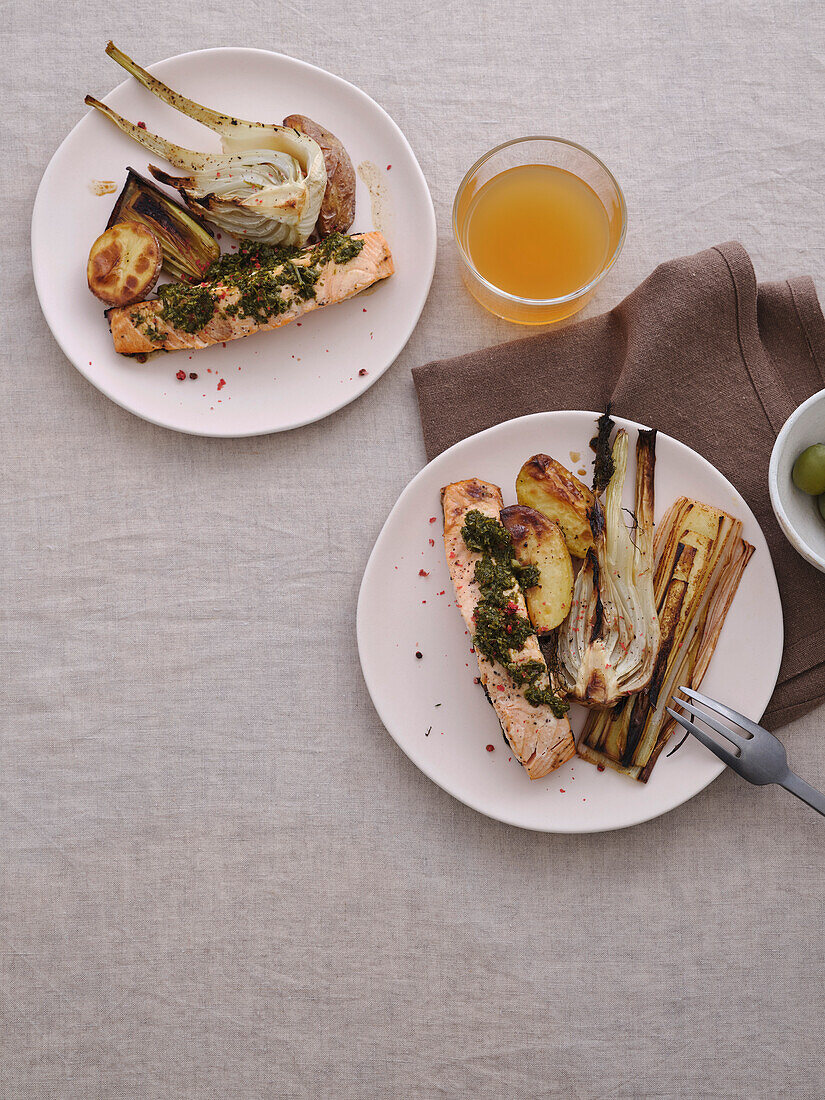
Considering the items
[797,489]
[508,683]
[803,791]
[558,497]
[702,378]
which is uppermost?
[702,378]

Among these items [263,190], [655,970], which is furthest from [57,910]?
[263,190]

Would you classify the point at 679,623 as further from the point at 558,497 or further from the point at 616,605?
the point at 558,497

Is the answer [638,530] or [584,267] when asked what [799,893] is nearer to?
[638,530]

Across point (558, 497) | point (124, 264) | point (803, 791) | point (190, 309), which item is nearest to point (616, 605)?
point (558, 497)

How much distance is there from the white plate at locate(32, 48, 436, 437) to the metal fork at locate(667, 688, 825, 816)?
4.60ft

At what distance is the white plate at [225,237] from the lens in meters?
2.63

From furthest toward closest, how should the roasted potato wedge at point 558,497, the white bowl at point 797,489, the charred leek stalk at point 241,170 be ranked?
1. the charred leek stalk at point 241,170
2. the roasted potato wedge at point 558,497
3. the white bowl at point 797,489

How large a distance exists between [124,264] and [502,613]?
61.2 inches

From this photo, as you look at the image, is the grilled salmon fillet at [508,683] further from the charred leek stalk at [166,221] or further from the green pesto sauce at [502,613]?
the charred leek stalk at [166,221]

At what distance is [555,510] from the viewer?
2.48 meters

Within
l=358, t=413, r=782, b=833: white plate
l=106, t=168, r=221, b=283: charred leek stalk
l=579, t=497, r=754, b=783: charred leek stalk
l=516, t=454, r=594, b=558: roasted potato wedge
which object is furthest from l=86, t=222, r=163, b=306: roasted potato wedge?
l=579, t=497, r=754, b=783: charred leek stalk

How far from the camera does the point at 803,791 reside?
239cm

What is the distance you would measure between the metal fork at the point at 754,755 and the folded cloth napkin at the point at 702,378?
0.19 metres

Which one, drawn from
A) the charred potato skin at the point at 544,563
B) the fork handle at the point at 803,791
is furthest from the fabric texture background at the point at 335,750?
the charred potato skin at the point at 544,563
